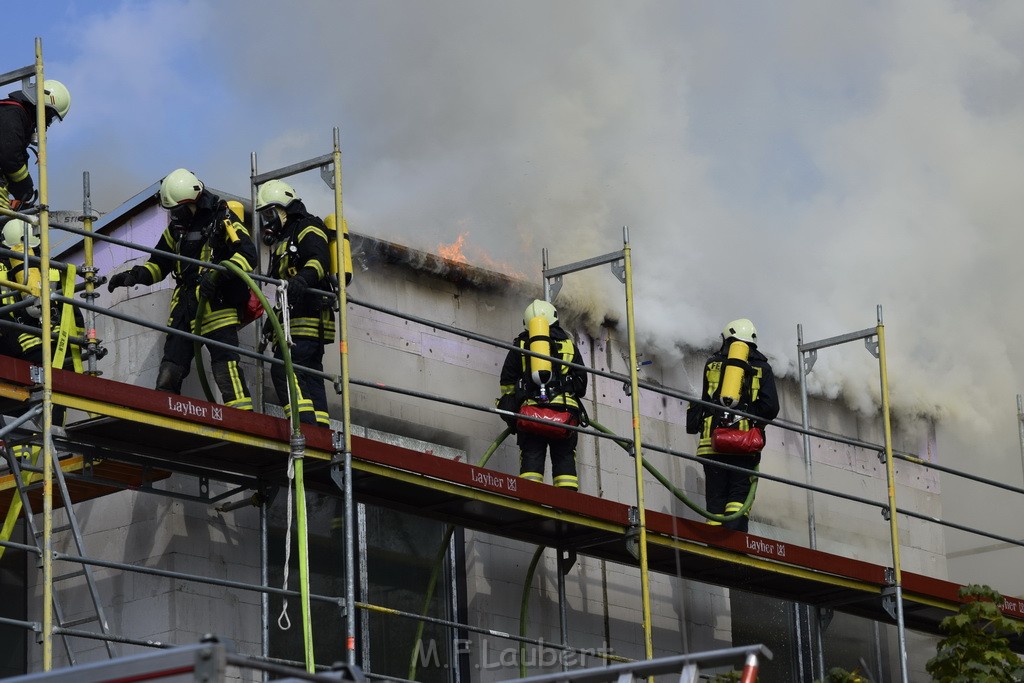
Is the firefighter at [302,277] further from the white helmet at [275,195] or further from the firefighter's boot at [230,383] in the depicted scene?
the firefighter's boot at [230,383]

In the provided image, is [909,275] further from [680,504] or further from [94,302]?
[94,302]

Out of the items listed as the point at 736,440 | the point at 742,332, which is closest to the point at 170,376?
the point at 736,440

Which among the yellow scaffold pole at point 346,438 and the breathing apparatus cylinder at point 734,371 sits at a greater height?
the breathing apparatus cylinder at point 734,371

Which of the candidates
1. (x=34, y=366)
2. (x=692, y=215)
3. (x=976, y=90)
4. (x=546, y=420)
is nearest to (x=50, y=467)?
(x=34, y=366)

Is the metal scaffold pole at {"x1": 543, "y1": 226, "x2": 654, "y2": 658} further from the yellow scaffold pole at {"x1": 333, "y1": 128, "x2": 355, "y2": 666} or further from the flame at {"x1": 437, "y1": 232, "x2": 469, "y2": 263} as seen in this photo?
the yellow scaffold pole at {"x1": 333, "y1": 128, "x2": 355, "y2": 666}

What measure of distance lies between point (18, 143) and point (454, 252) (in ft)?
14.2

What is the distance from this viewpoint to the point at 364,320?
14633 millimetres

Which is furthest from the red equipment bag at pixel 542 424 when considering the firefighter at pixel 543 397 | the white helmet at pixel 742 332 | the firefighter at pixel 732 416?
the white helmet at pixel 742 332

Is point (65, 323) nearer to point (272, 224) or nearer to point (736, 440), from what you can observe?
point (272, 224)

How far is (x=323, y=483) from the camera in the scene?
12.5 m

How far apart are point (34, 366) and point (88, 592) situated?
2924 mm

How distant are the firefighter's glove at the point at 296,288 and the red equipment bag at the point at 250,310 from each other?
19.8 inches

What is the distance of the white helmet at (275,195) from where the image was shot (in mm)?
13258

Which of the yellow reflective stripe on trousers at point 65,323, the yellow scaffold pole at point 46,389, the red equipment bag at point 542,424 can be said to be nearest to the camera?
the yellow scaffold pole at point 46,389
